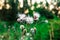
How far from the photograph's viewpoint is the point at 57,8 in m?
2.26

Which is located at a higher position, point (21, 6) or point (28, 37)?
point (21, 6)

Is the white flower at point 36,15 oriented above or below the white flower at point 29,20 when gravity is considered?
above

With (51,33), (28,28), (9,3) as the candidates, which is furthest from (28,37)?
(9,3)

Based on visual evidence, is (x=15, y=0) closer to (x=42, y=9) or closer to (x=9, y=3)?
(x=9, y=3)

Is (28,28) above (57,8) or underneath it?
underneath

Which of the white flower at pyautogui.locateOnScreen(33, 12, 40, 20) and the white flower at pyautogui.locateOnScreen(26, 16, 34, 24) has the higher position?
the white flower at pyautogui.locateOnScreen(33, 12, 40, 20)

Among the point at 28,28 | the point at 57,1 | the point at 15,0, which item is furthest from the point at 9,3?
the point at 57,1

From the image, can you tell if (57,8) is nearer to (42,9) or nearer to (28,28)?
(42,9)

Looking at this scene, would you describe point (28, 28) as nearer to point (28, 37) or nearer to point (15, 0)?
point (28, 37)

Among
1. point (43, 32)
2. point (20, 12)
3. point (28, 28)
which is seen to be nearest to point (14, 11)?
point (20, 12)

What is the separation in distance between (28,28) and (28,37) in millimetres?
94

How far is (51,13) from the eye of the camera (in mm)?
2264

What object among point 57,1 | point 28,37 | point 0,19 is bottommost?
point 28,37

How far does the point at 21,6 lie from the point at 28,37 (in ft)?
1.15
